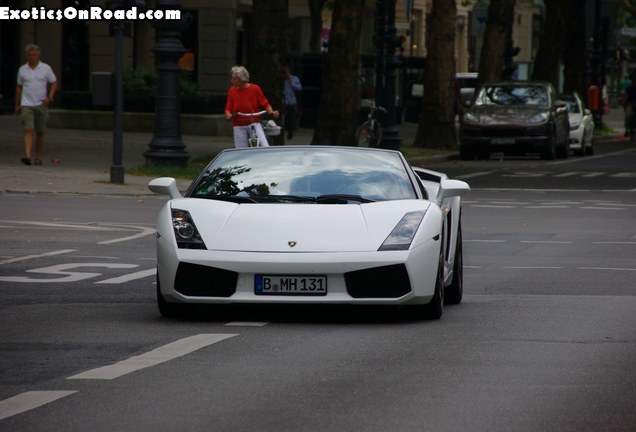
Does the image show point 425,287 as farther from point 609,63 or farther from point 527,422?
point 609,63

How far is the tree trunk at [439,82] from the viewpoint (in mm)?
40750

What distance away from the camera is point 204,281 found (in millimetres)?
10961

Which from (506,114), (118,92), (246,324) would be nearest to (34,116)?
(118,92)

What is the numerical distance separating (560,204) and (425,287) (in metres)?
14.1

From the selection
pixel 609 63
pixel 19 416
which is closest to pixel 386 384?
pixel 19 416

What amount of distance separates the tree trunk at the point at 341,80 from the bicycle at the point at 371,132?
1728 millimetres

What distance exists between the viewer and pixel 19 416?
7.48 metres

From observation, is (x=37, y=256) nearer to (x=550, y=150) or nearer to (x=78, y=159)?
(x=78, y=159)

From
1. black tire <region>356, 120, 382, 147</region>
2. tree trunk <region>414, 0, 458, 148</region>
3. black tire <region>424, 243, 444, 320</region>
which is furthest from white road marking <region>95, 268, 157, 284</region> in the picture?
tree trunk <region>414, 0, 458, 148</region>

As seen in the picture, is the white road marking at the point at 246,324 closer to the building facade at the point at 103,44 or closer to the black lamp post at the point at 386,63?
the black lamp post at the point at 386,63

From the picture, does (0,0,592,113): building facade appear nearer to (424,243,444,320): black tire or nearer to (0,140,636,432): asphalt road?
(0,140,636,432): asphalt road

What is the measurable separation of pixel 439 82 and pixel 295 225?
98.7 ft

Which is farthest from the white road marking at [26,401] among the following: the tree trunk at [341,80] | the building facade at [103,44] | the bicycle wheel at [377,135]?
the building facade at [103,44]

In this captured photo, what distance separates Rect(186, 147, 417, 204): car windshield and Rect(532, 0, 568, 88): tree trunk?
40448 millimetres
